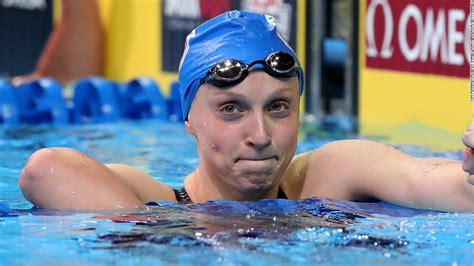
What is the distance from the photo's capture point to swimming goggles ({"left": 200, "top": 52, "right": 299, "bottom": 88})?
2.94m

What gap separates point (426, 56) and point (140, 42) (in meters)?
2.75

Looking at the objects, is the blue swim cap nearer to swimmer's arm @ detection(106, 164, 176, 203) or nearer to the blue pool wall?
swimmer's arm @ detection(106, 164, 176, 203)

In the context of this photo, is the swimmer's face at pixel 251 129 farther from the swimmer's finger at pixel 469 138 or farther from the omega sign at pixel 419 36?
the omega sign at pixel 419 36

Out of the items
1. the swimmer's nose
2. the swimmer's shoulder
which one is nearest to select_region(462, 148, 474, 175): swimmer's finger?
the swimmer's nose

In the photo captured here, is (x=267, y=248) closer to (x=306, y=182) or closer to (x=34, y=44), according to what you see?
(x=306, y=182)

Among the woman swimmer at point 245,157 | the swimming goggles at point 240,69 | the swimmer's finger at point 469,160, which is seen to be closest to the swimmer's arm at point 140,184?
the woman swimmer at point 245,157

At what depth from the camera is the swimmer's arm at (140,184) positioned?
10.2 feet

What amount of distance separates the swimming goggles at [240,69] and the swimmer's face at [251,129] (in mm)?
15

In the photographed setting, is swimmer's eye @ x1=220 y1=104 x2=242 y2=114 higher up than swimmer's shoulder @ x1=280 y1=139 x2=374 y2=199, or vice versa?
swimmer's eye @ x1=220 y1=104 x2=242 y2=114

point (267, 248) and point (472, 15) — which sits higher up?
point (472, 15)

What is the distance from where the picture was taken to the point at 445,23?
5.36 m

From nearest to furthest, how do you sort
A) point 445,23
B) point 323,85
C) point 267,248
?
point 267,248
point 445,23
point 323,85

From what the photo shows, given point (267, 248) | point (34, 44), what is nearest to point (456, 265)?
point (267, 248)

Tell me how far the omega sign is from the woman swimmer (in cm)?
218
